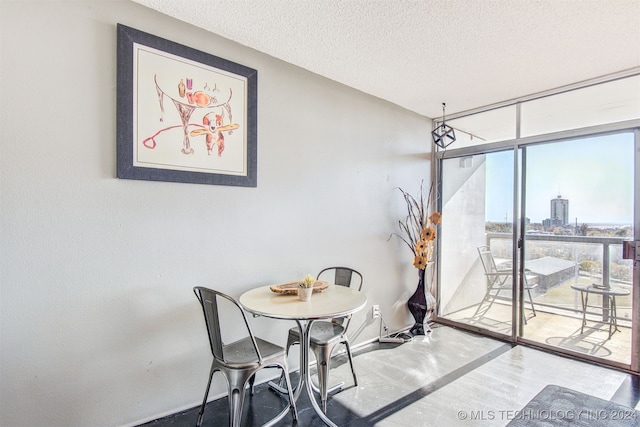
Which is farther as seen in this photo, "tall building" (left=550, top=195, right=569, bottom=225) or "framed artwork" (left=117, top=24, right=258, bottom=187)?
"tall building" (left=550, top=195, right=569, bottom=225)

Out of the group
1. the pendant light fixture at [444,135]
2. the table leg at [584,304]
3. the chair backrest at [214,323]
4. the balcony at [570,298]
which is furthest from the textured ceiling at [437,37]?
the table leg at [584,304]

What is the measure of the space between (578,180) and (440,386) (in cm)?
239

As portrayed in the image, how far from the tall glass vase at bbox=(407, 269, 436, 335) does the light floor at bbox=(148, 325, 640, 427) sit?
0.82 feet

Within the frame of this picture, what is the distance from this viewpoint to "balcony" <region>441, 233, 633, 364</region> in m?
2.91

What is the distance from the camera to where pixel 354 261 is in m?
Result: 3.26

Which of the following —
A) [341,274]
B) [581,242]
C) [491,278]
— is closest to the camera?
[341,274]

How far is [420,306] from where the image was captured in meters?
3.58

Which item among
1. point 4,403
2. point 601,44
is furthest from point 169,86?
point 601,44

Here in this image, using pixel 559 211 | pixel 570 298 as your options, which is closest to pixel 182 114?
pixel 559 211

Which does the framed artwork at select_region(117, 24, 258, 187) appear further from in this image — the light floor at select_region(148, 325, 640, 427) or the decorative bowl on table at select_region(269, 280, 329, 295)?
the light floor at select_region(148, 325, 640, 427)

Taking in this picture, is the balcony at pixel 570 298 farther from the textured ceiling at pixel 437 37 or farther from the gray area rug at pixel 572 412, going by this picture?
the textured ceiling at pixel 437 37

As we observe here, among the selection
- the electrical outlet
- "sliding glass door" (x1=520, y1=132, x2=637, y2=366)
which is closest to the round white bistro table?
the electrical outlet

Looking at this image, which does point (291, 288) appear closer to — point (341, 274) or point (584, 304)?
point (341, 274)

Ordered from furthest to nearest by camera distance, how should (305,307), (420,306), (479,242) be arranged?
(479,242) → (420,306) → (305,307)
